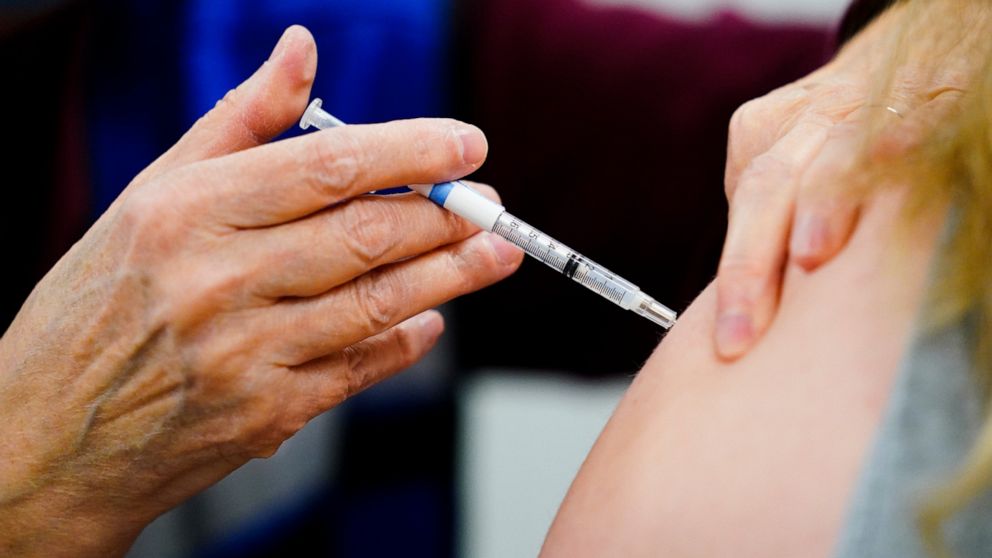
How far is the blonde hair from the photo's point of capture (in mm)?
477

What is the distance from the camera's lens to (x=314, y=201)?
2.58ft

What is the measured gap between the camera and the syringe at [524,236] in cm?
85

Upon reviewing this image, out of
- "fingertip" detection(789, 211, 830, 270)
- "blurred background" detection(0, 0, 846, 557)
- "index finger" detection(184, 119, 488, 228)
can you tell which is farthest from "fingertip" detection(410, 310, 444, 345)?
"blurred background" detection(0, 0, 846, 557)

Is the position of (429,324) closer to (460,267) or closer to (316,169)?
(460,267)

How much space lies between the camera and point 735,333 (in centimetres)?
64

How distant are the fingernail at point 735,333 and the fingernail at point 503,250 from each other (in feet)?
0.93

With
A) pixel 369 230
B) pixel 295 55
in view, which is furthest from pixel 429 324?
pixel 295 55

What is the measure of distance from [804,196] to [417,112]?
3.40ft

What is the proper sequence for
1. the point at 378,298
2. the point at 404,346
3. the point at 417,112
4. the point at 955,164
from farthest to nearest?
the point at 417,112 → the point at 404,346 → the point at 378,298 → the point at 955,164

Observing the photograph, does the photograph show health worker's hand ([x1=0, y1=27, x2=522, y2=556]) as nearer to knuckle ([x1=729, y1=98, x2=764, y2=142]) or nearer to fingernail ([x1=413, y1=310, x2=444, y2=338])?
fingernail ([x1=413, y1=310, x2=444, y2=338])

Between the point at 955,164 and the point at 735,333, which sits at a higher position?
the point at 955,164

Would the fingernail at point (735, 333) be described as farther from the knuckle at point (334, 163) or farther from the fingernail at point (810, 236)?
the knuckle at point (334, 163)

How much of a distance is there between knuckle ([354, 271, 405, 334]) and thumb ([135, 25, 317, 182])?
195 mm

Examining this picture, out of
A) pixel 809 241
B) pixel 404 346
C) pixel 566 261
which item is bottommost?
pixel 404 346
